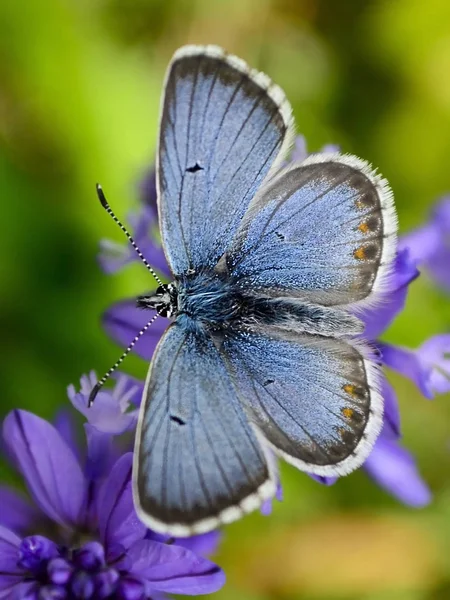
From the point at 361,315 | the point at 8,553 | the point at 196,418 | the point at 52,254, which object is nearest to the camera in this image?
the point at 196,418

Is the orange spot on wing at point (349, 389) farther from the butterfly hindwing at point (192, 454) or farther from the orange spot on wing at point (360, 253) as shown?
the orange spot on wing at point (360, 253)

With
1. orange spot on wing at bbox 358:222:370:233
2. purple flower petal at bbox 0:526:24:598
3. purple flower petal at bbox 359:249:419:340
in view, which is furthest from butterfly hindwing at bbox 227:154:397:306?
purple flower petal at bbox 0:526:24:598

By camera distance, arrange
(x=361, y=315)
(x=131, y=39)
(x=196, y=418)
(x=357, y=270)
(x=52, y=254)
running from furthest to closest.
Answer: (x=131, y=39) → (x=52, y=254) → (x=361, y=315) → (x=357, y=270) → (x=196, y=418)

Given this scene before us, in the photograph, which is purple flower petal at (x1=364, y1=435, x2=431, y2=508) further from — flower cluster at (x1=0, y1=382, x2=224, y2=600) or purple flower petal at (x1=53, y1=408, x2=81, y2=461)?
purple flower petal at (x1=53, y1=408, x2=81, y2=461)

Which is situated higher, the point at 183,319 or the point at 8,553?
the point at 183,319

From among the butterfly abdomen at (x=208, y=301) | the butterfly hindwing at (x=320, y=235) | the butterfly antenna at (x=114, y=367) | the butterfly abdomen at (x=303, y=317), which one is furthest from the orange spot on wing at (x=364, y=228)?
the butterfly antenna at (x=114, y=367)

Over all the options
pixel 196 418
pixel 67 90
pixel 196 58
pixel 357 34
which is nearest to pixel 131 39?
pixel 67 90

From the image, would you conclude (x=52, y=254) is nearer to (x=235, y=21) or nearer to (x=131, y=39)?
(x=131, y=39)
